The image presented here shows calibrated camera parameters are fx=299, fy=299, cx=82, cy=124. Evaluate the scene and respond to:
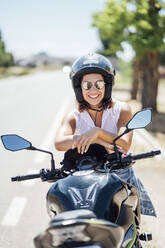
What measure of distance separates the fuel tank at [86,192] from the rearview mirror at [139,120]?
1.31 feet

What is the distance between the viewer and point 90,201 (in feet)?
5.38

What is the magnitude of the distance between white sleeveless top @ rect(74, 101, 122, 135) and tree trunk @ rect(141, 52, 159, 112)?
10893 mm

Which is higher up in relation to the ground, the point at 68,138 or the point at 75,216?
the point at 68,138

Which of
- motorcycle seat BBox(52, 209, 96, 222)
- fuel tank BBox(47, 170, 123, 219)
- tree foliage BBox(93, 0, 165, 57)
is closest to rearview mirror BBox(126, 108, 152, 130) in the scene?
fuel tank BBox(47, 170, 123, 219)

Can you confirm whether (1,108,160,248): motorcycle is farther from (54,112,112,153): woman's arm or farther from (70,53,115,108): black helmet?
(70,53,115,108): black helmet

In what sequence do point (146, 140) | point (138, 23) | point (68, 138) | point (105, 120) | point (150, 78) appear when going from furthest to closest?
point (150, 78)
point (138, 23)
point (146, 140)
point (105, 120)
point (68, 138)

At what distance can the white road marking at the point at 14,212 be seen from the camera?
390 centimetres

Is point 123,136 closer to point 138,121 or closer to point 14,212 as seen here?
point 138,121

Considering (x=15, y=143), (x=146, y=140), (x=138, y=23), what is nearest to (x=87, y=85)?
(x=15, y=143)

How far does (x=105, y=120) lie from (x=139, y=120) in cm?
55

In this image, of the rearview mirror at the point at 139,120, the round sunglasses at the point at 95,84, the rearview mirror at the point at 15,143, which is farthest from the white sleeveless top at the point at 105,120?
the rearview mirror at the point at 15,143

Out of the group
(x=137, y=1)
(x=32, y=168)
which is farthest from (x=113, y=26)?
(x=32, y=168)

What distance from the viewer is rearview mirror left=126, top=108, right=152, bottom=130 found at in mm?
2020

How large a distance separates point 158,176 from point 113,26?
336 inches
